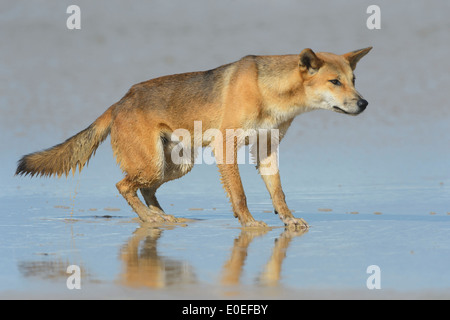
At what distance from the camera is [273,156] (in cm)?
1000

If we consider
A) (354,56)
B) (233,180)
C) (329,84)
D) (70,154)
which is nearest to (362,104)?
(329,84)

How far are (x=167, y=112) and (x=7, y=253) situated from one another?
369 centimetres

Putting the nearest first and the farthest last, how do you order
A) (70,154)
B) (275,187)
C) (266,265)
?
(266,265) < (275,187) < (70,154)

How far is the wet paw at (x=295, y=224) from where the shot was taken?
913 centimetres

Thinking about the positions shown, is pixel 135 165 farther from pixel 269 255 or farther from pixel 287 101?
pixel 269 255

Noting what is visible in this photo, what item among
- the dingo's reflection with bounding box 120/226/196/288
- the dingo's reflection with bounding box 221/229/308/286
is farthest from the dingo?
the dingo's reflection with bounding box 120/226/196/288

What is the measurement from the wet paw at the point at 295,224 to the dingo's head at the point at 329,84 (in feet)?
4.81

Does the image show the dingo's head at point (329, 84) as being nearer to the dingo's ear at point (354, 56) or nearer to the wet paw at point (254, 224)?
the dingo's ear at point (354, 56)

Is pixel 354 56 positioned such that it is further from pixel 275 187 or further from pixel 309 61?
pixel 275 187

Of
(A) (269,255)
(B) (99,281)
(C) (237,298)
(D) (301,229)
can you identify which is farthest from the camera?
(D) (301,229)

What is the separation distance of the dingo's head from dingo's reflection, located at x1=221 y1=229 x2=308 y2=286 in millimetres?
1627

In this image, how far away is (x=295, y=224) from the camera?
919 centimetres

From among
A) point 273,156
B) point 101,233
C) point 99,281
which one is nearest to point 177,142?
point 273,156

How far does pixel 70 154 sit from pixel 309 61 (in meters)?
3.70
